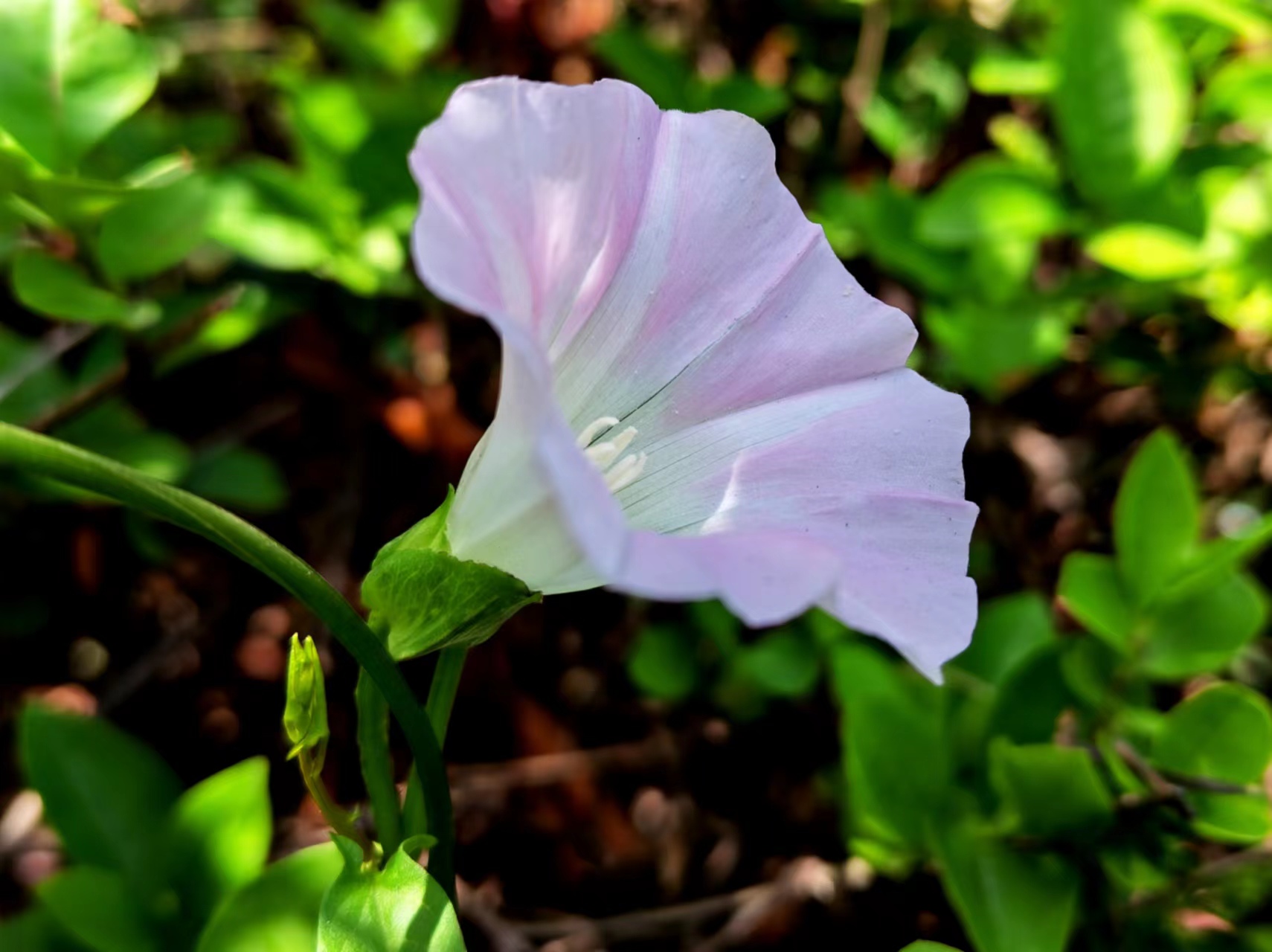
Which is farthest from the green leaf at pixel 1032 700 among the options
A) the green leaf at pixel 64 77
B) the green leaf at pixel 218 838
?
the green leaf at pixel 64 77

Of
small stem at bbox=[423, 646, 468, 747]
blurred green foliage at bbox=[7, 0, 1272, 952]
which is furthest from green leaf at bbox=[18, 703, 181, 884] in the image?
small stem at bbox=[423, 646, 468, 747]

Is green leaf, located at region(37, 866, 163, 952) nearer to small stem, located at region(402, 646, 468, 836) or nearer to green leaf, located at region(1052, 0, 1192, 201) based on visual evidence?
small stem, located at region(402, 646, 468, 836)

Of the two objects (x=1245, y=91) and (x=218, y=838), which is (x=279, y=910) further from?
(x=1245, y=91)

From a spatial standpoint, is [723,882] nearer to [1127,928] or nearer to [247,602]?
[1127,928]

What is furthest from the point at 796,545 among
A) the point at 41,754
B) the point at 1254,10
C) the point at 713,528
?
the point at 1254,10

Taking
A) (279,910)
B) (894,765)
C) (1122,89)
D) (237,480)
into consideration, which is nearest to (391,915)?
(279,910)

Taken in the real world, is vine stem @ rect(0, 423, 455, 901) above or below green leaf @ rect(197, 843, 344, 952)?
above
